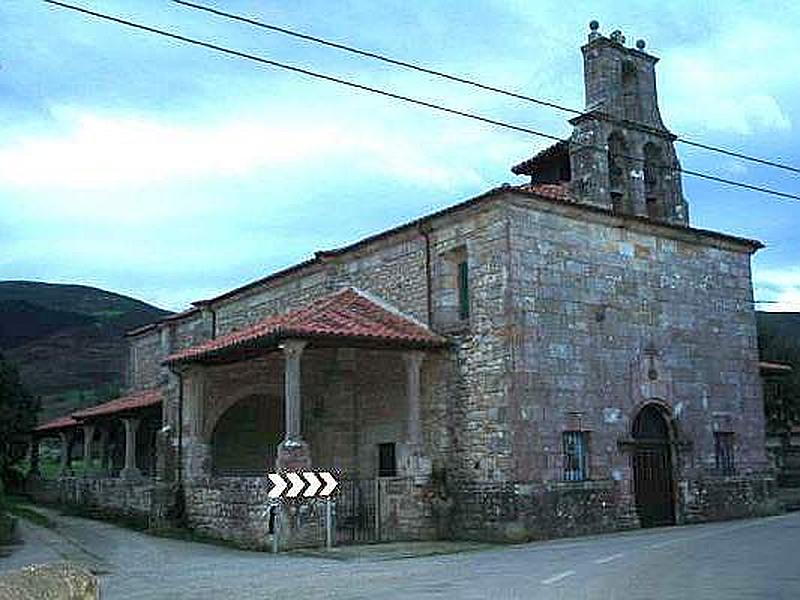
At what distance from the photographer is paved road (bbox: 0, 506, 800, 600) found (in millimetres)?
9711

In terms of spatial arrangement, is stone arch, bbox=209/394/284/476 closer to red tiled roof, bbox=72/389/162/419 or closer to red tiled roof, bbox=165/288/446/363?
red tiled roof, bbox=72/389/162/419

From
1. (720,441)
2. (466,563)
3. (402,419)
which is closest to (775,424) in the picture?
(720,441)

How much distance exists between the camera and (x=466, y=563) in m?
13.5

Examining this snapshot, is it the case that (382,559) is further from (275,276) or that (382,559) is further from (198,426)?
(275,276)

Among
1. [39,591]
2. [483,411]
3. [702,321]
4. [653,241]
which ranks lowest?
[39,591]

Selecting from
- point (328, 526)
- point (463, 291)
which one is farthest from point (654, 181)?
point (328, 526)

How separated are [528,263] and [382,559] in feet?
23.2

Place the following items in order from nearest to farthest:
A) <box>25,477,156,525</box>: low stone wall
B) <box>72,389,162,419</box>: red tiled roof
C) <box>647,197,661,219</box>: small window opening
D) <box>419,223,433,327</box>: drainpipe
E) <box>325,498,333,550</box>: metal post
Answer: <box>325,498,333,550</box>: metal post < <box>419,223,433,327</box>: drainpipe < <box>647,197,661,219</box>: small window opening < <box>25,477,156,525</box>: low stone wall < <box>72,389,162,419</box>: red tiled roof

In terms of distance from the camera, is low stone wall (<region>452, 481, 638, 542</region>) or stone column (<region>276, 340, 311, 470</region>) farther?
low stone wall (<region>452, 481, 638, 542</region>)

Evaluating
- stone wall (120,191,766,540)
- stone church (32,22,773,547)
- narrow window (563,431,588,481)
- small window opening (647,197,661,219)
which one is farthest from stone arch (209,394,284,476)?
small window opening (647,197,661,219)

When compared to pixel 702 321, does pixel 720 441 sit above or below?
below

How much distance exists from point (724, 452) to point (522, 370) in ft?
23.1

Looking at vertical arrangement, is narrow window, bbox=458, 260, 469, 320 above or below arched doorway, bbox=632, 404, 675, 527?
above

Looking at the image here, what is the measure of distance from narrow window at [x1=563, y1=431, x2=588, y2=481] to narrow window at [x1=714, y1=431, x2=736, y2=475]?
4635 mm
